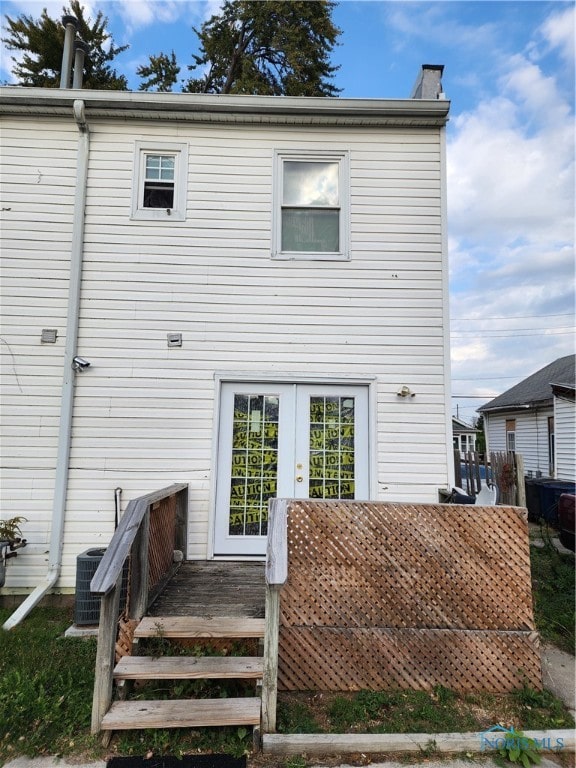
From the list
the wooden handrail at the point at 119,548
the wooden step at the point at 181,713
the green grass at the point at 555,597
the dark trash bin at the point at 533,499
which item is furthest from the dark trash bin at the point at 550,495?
the wooden handrail at the point at 119,548

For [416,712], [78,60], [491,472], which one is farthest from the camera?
[491,472]

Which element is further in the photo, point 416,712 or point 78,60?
point 78,60

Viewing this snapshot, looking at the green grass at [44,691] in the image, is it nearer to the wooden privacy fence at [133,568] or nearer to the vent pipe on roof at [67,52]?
the wooden privacy fence at [133,568]

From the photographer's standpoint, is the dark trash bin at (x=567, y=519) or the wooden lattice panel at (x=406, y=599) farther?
the dark trash bin at (x=567, y=519)

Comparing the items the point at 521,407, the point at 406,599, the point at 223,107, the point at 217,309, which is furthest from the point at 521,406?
the point at 223,107

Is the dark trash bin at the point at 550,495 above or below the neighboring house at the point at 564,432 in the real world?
below

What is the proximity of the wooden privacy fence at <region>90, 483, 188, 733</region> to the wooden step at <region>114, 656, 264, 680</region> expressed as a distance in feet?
0.47

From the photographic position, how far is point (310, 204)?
5.19 meters

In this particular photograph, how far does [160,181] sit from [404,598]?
17.6 ft

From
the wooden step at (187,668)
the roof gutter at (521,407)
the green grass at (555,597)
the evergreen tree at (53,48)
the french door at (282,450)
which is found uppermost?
the evergreen tree at (53,48)

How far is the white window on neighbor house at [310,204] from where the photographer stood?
16.9 ft

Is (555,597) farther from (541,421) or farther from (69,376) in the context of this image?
(541,421)

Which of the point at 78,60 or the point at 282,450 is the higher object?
the point at 78,60

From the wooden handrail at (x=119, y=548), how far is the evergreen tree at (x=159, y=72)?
12.9 m
